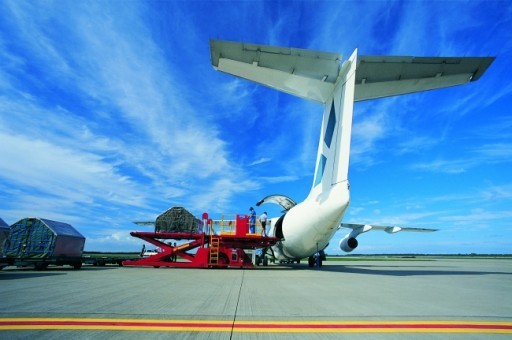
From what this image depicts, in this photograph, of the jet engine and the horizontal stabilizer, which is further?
the jet engine

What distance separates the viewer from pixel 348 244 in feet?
68.5

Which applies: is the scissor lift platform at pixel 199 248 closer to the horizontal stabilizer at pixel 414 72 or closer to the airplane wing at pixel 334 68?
the airplane wing at pixel 334 68

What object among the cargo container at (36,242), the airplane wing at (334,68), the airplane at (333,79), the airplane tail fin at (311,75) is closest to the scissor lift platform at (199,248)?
the cargo container at (36,242)

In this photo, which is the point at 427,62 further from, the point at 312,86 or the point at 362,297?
the point at 362,297

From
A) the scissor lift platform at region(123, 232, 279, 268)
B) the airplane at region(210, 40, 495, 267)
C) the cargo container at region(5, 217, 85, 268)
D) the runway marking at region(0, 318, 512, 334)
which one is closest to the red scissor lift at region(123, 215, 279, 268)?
the scissor lift platform at region(123, 232, 279, 268)

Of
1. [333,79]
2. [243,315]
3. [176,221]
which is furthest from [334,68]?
[176,221]

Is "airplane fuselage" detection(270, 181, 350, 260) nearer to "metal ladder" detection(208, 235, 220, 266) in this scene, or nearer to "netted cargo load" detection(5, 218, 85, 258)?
"metal ladder" detection(208, 235, 220, 266)

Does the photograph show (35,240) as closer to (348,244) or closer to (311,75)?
(311,75)

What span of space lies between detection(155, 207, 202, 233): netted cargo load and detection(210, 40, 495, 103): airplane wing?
A: 865 cm

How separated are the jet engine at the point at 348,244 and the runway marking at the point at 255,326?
1726cm

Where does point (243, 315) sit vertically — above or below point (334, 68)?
below

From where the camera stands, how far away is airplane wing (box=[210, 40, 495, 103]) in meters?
9.77

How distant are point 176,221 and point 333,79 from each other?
10575 mm

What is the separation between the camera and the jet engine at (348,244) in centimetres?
2083
